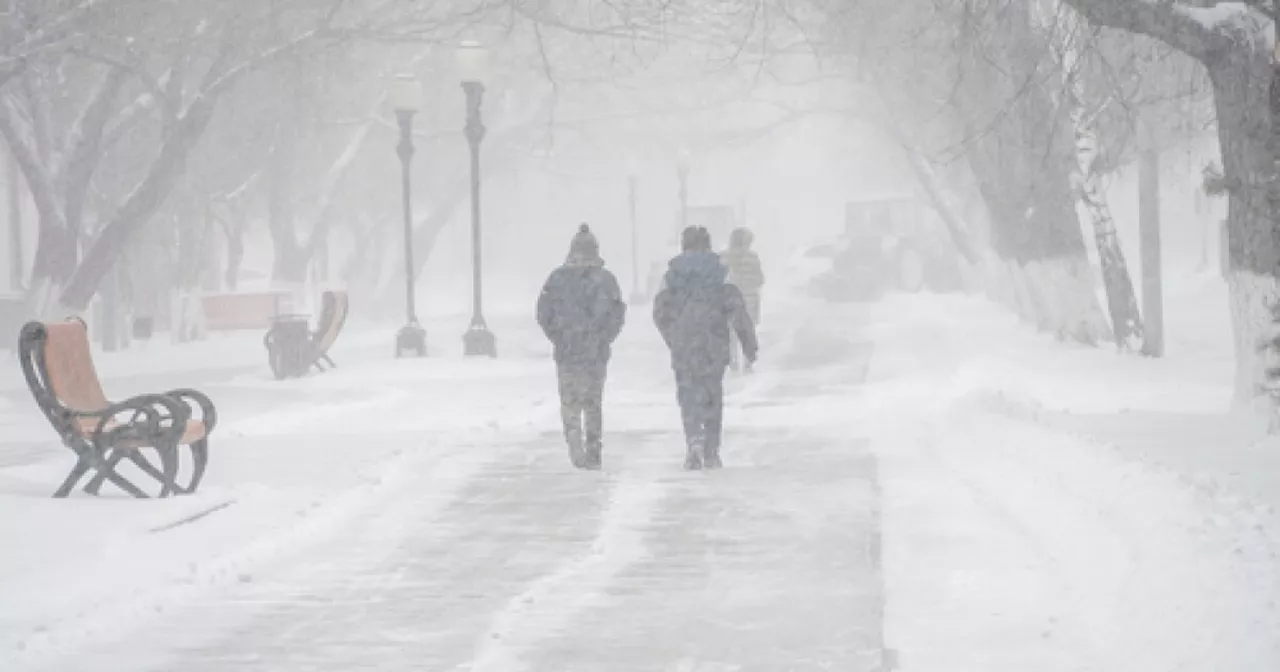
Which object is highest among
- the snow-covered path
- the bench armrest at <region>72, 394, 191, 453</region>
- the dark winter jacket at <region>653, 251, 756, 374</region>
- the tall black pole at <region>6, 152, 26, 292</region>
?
the tall black pole at <region>6, 152, 26, 292</region>

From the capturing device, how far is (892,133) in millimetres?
42375

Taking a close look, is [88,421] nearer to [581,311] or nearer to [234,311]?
[581,311]

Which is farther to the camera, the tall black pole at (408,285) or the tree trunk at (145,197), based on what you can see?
the tall black pole at (408,285)

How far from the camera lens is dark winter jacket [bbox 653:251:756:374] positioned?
560 inches

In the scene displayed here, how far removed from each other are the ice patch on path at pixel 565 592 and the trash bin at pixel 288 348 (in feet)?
43.9

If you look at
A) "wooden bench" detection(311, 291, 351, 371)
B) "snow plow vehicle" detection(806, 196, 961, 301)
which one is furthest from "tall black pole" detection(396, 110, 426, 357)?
"snow plow vehicle" detection(806, 196, 961, 301)

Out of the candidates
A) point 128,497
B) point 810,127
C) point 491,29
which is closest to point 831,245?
point 491,29

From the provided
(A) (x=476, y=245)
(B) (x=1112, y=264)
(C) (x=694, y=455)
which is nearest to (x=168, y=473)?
(C) (x=694, y=455)

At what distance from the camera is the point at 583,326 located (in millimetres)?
14273

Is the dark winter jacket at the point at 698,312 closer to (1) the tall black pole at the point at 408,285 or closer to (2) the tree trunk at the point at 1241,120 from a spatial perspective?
(2) the tree trunk at the point at 1241,120

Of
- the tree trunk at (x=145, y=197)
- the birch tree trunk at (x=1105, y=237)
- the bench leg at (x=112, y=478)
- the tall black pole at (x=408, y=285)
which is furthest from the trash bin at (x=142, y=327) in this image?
the bench leg at (x=112, y=478)

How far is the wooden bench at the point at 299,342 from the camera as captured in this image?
82.9 feet

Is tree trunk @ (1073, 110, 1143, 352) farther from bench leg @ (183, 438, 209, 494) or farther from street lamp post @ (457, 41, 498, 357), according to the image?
bench leg @ (183, 438, 209, 494)

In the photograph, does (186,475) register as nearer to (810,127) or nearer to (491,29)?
(491,29)
